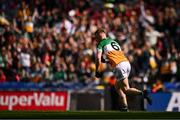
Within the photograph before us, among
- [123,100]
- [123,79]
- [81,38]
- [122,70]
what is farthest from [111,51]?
[81,38]

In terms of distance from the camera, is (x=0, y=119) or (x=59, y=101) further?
(x=59, y=101)

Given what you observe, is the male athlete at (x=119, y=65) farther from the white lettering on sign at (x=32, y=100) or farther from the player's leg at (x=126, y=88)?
the white lettering on sign at (x=32, y=100)

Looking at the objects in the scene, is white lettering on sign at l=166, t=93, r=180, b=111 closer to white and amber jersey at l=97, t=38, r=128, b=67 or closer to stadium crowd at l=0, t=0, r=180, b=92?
stadium crowd at l=0, t=0, r=180, b=92

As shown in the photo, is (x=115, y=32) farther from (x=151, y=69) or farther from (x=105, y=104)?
(x=105, y=104)

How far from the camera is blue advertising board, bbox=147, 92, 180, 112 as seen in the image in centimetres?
2189

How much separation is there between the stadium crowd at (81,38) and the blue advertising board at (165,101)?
1.07 metres

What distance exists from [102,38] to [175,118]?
14.9 feet

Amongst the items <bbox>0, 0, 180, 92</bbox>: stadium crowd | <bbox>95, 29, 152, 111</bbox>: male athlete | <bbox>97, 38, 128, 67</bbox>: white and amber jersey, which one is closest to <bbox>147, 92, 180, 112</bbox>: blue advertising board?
<bbox>0, 0, 180, 92</bbox>: stadium crowd

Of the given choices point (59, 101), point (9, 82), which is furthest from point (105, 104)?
point (9, 82)

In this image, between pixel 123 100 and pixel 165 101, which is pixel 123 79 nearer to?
pixel 123 100

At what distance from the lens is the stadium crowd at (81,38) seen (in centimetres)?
2423

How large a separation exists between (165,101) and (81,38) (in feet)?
18.3

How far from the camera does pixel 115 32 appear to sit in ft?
88.9

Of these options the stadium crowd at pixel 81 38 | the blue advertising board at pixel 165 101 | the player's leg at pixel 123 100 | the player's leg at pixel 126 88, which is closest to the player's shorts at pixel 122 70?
the player's leg at pixel 126 88
